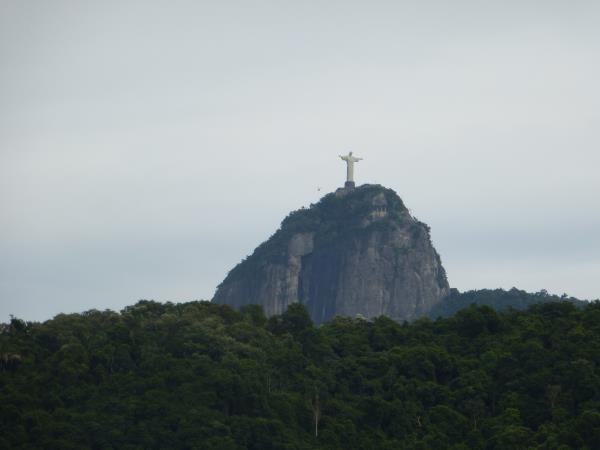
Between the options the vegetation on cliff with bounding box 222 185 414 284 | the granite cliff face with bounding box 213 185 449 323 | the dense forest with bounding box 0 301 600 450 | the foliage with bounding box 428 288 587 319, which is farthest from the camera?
the vegetation on cliff with bounding box 222 185 414 284

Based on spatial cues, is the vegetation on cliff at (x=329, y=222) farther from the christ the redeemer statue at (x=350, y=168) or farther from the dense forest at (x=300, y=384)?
the dense forest at (x=300, y=384)

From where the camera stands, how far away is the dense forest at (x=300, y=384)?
256 feet

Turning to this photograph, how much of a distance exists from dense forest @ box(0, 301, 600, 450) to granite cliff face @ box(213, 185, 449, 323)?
256 feet

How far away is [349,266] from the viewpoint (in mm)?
179250

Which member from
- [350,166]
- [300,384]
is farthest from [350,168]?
[300,384]

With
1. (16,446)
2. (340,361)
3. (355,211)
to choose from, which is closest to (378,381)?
(340,361)

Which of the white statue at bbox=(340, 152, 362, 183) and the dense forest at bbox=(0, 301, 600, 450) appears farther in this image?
the white statue at bbox=(340, 152, 362, 183)

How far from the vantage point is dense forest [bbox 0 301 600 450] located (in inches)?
3073

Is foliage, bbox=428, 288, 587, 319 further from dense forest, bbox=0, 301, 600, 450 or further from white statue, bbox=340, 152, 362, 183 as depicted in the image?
dense forest, bbox=0, 301, 600, 450

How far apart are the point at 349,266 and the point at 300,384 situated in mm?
93301

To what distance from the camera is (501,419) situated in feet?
262

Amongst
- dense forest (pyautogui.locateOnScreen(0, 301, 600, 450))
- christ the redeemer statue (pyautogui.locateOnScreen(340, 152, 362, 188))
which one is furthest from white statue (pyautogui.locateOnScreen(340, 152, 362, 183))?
dense forest (pyautogui.locateOnScreen(0, 301, 600, 450))

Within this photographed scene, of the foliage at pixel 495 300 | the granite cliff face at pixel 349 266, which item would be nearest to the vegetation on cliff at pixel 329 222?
the granite cliff face at pixel 349 266

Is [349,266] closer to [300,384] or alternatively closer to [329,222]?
[329,222]
